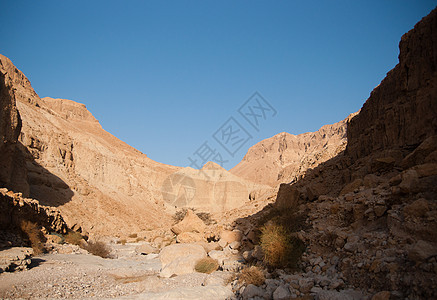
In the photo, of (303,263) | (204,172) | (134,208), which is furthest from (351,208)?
(204,172)

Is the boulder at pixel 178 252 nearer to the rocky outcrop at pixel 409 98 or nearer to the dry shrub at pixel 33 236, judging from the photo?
the dry shrub at pixel 33 236

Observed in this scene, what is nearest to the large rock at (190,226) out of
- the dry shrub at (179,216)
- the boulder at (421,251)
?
the boulder at (421,251)

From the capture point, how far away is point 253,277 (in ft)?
21.7

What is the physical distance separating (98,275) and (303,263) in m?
Answer: 6.76

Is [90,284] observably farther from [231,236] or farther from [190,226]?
[190,226]

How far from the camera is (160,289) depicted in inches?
299

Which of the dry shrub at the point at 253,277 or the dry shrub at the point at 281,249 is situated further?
the dry shrub at the point at 281,249

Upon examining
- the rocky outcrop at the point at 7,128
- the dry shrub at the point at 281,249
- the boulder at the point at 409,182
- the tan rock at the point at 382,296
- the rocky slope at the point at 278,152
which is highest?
the rocky slope at the point at 278,152

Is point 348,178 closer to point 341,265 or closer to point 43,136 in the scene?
point 341,265

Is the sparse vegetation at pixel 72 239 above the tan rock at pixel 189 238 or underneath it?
underneath

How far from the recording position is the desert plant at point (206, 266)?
9.33 metres

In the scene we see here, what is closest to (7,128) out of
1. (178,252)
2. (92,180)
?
(178,252)

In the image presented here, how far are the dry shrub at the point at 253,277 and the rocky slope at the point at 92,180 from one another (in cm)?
1550

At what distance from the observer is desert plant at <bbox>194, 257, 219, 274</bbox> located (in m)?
9.33
